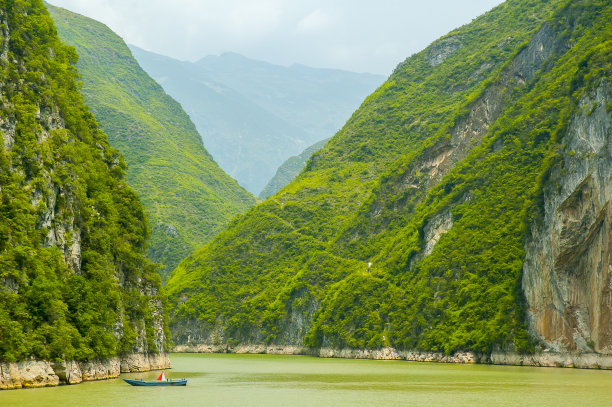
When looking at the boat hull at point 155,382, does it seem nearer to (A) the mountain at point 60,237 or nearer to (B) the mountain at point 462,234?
(A) the mountain at point 60,237

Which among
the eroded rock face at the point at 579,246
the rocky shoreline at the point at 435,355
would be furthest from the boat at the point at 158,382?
the eroded rock face at the point at 579,246

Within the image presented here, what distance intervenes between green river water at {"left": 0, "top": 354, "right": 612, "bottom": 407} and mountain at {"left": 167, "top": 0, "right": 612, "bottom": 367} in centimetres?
1738

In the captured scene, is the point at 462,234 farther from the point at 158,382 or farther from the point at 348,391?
the point at 158,382

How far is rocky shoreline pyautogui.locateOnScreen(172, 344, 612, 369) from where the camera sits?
8306 centimetres

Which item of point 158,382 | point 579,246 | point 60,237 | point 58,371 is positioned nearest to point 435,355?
point 579,246

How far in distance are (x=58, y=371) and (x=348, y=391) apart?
21.5 m

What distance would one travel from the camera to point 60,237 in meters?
60.2

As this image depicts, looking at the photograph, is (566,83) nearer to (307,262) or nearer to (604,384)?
(604,384)

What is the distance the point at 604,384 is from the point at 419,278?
6471 cm

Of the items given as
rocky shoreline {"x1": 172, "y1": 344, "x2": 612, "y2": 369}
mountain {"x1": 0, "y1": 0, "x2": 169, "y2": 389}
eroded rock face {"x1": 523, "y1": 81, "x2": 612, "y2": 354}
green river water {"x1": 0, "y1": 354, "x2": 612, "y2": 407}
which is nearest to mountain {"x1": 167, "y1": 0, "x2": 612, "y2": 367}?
eroded rock face {"x1": 523, "y1": 81, "x2": 612, "y2": 354}

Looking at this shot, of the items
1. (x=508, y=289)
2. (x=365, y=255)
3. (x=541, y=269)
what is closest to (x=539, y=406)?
(x=541, y=269)

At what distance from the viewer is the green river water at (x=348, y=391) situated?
4709 centimetres

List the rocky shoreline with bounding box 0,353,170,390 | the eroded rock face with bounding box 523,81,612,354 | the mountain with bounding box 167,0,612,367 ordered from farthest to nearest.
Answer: the mountain with bounding box 167,0,612,367, the eroded rock face with bounding box 523,81,612,354, the rocky shoreline with bounding box 0,353,170,390

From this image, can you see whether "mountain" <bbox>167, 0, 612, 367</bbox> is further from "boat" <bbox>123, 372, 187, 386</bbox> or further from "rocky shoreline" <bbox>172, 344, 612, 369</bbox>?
"boat" <bbox>123, 372, 187, 386</bbox>
